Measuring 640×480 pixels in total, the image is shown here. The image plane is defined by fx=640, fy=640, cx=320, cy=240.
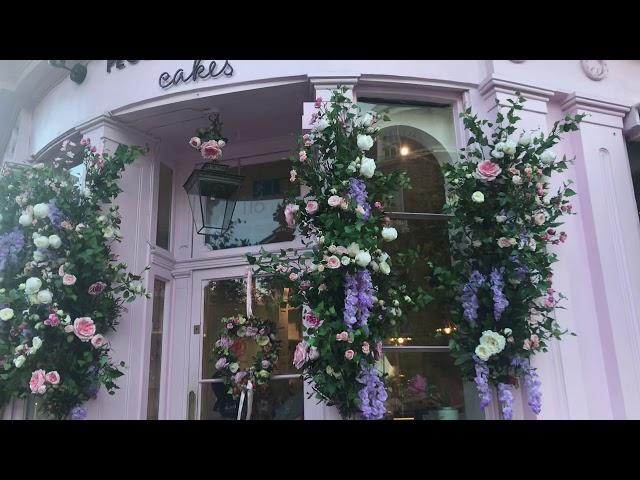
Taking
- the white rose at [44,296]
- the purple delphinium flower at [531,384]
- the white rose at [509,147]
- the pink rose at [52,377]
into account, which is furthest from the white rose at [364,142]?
the pink rose at [52,377]

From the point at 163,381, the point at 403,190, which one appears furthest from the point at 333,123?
the point at 163,381

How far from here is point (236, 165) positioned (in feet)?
15.5

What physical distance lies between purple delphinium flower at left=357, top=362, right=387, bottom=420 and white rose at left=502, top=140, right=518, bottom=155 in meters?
1.40

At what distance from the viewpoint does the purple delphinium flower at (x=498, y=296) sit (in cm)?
334

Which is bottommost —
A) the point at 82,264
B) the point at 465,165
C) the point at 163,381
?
the point at 163,381

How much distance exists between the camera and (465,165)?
3639mm

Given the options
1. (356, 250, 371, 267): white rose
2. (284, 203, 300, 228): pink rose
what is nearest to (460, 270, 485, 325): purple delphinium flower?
(356, 250, 371, 267): white rose

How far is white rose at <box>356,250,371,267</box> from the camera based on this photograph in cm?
319

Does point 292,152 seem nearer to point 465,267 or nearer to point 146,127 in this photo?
point 146,127

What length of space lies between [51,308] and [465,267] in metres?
2.33

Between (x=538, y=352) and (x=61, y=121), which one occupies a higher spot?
(x=61, y=121)
